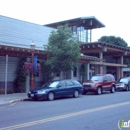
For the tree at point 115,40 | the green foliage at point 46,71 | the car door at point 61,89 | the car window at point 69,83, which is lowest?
the car door at point 61,89

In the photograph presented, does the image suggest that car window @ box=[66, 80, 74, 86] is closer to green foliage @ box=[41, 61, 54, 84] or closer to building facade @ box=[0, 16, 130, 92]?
building facade @ box=[0, 16, 130, 92]

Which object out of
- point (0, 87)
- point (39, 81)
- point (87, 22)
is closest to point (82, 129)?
point (0, 87)

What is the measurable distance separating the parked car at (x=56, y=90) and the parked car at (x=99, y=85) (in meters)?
2.90

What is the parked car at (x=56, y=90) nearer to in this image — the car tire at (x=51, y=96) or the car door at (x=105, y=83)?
the car tire at (x=51, y=96)

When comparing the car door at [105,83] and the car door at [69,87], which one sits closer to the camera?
the car door at [69,87]

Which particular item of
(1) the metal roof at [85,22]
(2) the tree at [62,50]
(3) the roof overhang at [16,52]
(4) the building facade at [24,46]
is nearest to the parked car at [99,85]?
(2) the tree at [62,50]

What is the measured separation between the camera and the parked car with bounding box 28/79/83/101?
17422 mm

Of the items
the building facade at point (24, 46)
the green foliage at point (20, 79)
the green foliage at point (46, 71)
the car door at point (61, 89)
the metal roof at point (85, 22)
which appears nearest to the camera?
the car door at point (61, 89)

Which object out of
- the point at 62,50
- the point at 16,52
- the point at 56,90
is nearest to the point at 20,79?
the point at 16,52

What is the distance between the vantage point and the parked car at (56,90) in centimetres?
1742

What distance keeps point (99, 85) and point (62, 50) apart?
4.85m

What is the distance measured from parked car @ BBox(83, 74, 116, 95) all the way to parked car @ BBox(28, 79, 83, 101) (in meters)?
2.90

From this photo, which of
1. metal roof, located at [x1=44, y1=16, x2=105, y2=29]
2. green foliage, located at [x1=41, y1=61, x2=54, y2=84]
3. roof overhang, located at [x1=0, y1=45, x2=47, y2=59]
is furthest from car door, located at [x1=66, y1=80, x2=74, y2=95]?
metal roof, located at [x1=44, y1=16, x2=105, y2=29]

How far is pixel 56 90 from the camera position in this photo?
59.4 ft
